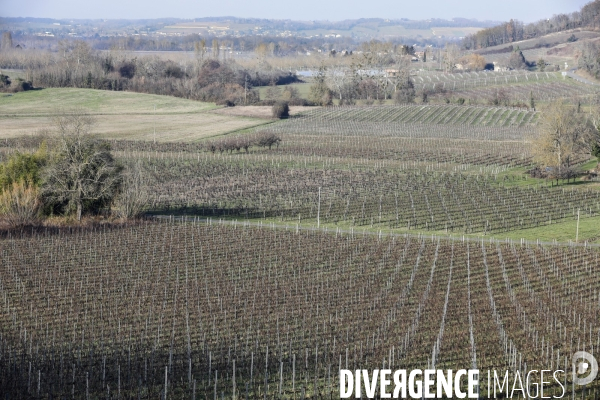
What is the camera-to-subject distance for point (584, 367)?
22.8 m

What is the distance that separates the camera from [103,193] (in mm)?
45156

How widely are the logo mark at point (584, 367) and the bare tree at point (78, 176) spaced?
2767cm

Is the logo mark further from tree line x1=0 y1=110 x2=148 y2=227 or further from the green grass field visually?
the green grass field

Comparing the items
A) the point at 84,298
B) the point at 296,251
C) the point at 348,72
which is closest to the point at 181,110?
the point at 348,72

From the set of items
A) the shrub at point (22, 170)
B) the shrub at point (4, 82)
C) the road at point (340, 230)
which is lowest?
the road at point (340, 230)

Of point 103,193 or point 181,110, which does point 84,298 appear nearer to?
point 103,193

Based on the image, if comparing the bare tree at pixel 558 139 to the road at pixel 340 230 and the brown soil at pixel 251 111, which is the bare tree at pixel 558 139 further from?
the brown soil at pixel 251 111

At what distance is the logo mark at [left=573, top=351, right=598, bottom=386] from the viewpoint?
22002 millimetres

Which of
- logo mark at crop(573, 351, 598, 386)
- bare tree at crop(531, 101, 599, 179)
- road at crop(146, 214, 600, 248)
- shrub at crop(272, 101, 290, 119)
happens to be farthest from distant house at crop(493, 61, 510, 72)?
logo mark at crop(573, 351, 598, 386)

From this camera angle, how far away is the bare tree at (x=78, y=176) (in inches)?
1761

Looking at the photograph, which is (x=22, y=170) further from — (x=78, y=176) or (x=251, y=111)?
(x=251, y=111)

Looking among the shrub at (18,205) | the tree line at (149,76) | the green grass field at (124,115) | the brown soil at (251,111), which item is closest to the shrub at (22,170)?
the shrub at (18,205)

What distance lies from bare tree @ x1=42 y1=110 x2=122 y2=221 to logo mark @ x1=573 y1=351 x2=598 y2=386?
27.7m

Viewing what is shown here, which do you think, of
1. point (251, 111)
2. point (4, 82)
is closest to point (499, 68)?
point (251, 111)
